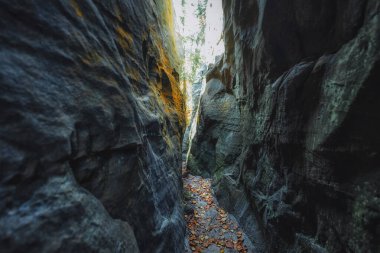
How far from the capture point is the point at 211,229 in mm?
6902

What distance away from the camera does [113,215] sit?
2.80 metres

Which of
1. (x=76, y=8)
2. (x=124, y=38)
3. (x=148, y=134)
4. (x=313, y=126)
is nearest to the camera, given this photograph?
(x=76, y=8)

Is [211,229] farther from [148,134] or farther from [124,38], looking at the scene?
[124,38]

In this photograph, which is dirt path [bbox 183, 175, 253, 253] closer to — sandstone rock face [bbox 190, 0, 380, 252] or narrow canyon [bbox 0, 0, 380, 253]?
A: narrow canyon [bbox 0, 0, 380, 253]

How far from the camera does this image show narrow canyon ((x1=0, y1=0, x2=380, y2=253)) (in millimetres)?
1799

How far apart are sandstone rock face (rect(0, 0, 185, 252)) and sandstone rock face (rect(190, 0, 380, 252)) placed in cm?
342

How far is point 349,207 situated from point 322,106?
5.95 ft

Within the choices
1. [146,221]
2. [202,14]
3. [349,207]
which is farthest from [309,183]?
[202,14]

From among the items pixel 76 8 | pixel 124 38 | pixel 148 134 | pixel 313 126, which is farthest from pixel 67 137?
pixel 313 126

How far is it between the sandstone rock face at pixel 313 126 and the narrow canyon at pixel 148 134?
2 cm

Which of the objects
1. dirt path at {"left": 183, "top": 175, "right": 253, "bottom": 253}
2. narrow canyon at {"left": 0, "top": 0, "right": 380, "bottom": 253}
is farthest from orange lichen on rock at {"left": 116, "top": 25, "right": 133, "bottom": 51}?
dirt path at {"left": 183, "top": 175, "right": 253, "bottom": 253}

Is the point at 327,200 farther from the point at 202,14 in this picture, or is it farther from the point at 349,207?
the point at 202,14

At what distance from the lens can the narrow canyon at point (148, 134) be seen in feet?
5.90

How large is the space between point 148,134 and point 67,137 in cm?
267
